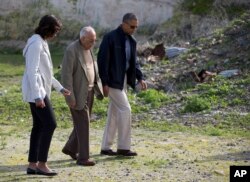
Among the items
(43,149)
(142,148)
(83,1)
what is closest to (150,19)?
(83,1)

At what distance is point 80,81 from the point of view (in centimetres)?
814

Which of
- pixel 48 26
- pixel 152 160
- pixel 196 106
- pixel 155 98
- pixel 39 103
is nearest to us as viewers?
pixel 39 103

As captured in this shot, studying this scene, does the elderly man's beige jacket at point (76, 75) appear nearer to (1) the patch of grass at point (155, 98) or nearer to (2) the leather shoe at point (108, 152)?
(2) the leather shoe at point (108, 152)

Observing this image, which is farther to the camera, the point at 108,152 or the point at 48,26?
the point at 108,152

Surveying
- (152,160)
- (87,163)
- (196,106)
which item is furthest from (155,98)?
(87,163)

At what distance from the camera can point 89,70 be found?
324 inches

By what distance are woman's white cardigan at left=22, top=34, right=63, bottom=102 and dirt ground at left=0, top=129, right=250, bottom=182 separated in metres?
0.93

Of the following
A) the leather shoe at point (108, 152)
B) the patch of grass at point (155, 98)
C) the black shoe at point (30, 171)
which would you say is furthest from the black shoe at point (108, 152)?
the patch of grass at point (155, 98)

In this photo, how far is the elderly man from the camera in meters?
8.09

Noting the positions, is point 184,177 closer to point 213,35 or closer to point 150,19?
point 213,35

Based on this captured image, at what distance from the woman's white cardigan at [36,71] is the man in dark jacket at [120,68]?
1.19m

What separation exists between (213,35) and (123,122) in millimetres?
9312

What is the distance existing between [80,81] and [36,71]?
902 mm

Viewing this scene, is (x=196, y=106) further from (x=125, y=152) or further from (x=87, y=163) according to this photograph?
(x=87, y=163)
